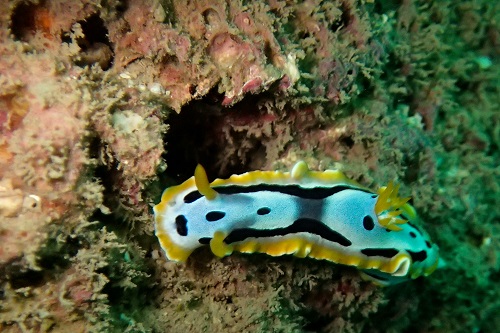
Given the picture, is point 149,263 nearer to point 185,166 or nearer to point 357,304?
point 185,166

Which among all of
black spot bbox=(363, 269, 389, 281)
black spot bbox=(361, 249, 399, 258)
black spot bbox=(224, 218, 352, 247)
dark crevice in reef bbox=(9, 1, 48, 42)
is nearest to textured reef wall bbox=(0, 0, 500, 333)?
dark crevice in reef bbox=(9, 1, 48, 42)

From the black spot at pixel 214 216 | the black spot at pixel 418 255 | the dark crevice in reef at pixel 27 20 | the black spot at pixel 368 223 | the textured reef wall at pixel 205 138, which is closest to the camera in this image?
the textured reef wall at pixel 205 138

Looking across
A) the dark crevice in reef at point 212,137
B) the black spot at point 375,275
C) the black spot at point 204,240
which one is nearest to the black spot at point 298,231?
the black spot at point 204,240

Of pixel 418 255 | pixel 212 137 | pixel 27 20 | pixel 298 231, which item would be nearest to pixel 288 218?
pixel 298 231

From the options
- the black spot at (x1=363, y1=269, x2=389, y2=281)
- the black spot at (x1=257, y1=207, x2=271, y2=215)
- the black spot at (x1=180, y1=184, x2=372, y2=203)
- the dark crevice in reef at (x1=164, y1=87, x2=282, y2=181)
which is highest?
the dark crevice in reef at (x1=164, y1=87, x2=282, y2=181)

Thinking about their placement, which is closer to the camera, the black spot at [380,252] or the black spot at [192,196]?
the black spot at [192,196]

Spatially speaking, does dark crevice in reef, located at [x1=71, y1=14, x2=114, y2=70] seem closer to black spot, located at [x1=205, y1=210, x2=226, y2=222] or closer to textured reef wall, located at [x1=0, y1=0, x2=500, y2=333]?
textured reef wall, located at [x1=0, y1=0, x2=500, y2=333]

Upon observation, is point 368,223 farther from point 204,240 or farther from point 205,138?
point 205,138

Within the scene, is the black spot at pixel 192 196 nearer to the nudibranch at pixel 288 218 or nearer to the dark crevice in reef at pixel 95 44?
the nudibranch at pixel 288 218
